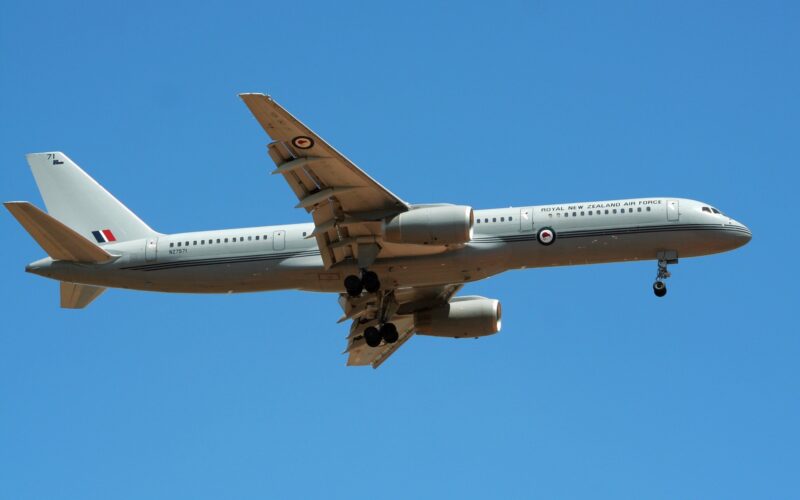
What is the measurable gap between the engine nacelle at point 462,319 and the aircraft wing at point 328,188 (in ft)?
23.8

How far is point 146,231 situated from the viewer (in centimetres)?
5181

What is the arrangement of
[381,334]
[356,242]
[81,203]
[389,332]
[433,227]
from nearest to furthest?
1. [433,227]
2. [356,242]
3. [389,332]
4. [381,334]
5. [81,203]

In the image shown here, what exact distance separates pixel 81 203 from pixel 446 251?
16.3 metres

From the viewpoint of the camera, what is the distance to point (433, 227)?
45.6 metres

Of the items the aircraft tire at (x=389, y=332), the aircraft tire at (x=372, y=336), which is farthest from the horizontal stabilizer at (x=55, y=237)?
the aircraft tire at (x=389, y=332)

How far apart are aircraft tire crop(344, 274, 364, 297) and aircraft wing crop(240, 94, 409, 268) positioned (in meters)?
0.78

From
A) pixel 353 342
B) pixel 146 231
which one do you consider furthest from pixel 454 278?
pixel 146 231

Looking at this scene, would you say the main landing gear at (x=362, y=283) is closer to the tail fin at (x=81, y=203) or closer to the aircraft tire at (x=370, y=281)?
the aircraft tire at (x=370, y=281)

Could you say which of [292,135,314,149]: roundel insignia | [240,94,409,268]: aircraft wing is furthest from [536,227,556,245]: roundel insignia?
[292,135,314,149]: roundel insignia

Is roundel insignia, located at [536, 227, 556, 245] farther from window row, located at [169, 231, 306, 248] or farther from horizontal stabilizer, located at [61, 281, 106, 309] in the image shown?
horizontal stabilizer, located at [61, 281, 106, 309]

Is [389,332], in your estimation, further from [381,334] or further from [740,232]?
[740,232]

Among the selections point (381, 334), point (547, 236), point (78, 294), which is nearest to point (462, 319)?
point (381, 334)

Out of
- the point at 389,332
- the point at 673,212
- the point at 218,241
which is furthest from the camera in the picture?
the point at 389,332

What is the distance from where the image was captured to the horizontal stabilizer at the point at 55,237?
4678 centimetres
